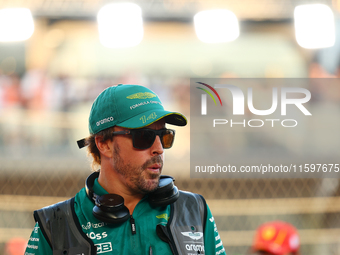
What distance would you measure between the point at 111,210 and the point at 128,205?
102 mm

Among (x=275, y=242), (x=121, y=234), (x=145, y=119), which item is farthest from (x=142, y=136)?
(x=275, y=242)

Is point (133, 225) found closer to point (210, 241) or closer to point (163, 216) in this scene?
point (163, 216)

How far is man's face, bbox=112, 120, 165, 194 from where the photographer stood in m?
1.09

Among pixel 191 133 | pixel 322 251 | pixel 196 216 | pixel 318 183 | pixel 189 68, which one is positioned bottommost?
pixel 322 251

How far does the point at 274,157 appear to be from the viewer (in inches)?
114

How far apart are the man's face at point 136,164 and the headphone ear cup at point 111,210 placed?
6 cm

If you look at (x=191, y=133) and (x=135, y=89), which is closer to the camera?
(x=135, y=89)

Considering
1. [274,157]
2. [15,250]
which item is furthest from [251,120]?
[15,250]

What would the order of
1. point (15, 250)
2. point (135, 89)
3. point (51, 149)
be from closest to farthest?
point (135, 89)
point (15, 250)
point (51, 149)

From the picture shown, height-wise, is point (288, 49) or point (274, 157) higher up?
point (288, 49)

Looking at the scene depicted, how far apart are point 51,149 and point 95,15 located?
1.14 metres

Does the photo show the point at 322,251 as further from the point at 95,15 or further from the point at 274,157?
the point at 95,15

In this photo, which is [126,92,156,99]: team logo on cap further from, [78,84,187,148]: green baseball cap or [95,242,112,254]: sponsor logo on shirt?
[95,242,112,254]: sponsor logo on shirt

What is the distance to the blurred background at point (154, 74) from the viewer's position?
2.96 m
